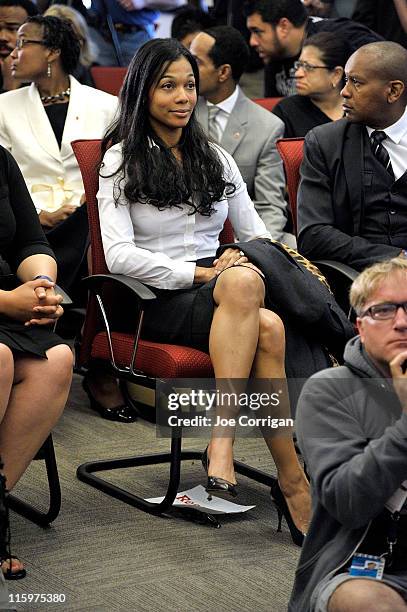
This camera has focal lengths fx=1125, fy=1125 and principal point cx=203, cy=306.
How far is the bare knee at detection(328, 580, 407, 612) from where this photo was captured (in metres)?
1.79

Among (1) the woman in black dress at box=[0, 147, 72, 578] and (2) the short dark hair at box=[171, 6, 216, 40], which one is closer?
(1) the woman in black dress at box=[0, 147, 72, 578]

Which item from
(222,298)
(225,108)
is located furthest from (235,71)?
(222,298)

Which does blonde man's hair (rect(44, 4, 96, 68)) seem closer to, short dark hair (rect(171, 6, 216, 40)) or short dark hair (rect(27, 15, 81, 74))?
short dark hair (rect(27, 15, 81, 74))

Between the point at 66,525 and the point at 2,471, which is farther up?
the point at 2,471

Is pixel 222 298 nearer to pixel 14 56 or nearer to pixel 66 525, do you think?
pixel 66 525

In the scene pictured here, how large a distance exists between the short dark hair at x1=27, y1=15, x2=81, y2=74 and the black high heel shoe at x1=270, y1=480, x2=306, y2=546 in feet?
7.62

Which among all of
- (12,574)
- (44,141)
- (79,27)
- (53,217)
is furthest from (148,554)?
(79,27)

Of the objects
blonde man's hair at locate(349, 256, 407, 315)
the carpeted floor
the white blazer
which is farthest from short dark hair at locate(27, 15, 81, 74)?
blonde man's hair at locate(349, 256, 407, 315)

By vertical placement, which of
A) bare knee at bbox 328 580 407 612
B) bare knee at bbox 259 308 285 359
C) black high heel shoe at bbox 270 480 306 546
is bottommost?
black high heel shoe at bbox 270 480 306 546

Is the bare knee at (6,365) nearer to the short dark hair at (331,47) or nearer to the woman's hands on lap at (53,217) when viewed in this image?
Answer: the woman's hands on lap at (53,217)

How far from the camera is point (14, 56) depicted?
4.65m

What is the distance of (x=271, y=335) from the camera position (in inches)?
116

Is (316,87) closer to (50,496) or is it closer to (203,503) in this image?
(203,503)

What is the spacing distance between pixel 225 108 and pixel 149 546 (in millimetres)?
2384
